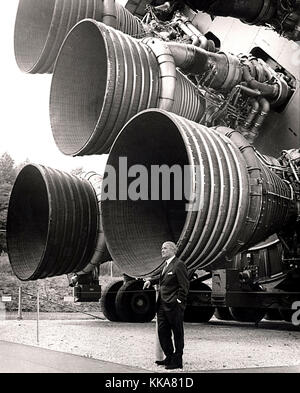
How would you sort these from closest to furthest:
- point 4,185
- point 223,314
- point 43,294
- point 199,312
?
point 199,312 → point 223,314 → point 4,185 → point 43,294

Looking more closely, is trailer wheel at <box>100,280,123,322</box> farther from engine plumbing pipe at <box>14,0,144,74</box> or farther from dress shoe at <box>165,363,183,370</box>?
dress shoe at <box>165,363,183,370</box>

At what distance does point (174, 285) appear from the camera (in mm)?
4785

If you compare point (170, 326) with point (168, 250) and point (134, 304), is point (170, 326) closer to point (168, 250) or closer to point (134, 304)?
point (168, 250)

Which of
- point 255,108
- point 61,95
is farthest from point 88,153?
point 255,108

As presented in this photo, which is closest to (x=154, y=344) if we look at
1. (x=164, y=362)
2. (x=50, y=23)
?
(x=164, y=362)

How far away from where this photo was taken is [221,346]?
6.62m

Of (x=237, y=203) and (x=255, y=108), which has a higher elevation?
(x=255, y=108)

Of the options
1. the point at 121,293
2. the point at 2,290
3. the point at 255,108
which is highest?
the point at 255,108

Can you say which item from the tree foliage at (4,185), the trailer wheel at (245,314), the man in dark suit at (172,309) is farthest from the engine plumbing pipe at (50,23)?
the man in dark suit at (172,309)

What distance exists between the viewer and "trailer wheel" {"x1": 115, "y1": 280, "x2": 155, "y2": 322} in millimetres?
10957

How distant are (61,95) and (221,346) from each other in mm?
4197

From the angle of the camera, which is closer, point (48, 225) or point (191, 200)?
point (191, 200)

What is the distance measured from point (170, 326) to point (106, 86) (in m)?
3.20

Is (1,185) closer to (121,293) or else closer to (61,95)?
(121,293)
